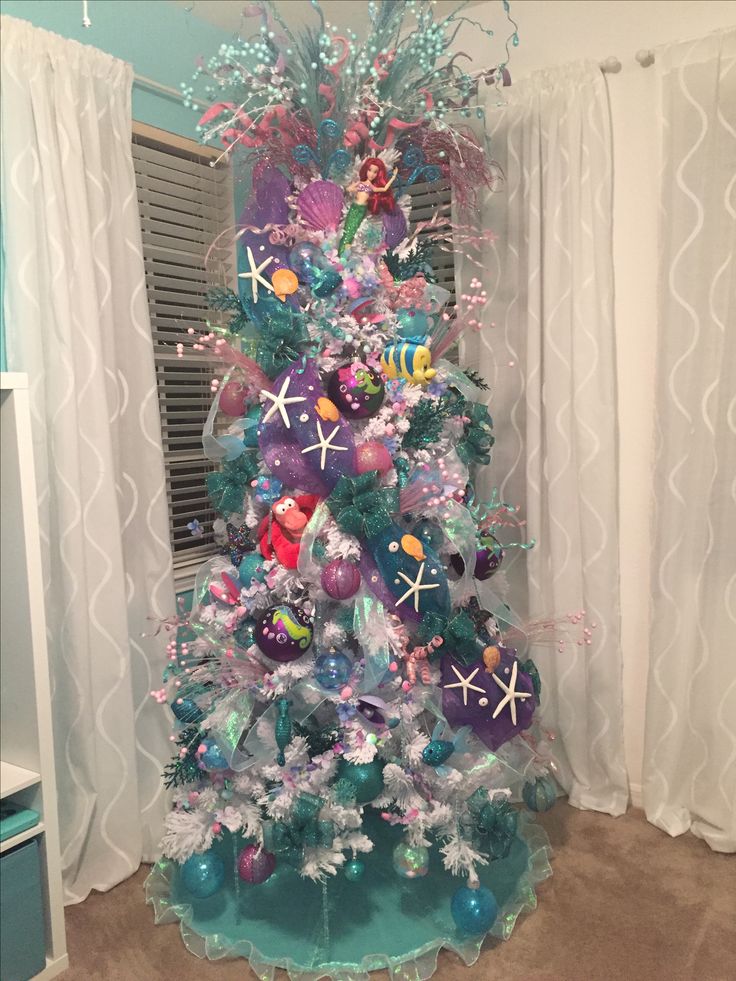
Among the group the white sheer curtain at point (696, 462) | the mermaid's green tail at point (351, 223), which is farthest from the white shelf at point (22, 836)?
the white sheer curtain at point (696, 462)

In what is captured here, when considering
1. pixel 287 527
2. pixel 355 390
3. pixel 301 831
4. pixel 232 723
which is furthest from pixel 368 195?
pixel 301 831

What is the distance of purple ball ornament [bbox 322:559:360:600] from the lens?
1690mm

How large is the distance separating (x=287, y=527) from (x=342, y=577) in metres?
0.18

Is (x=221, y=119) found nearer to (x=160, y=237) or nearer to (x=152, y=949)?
(x=160, y=237)

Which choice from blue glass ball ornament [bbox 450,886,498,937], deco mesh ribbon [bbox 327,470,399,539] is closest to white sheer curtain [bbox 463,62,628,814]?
blue glass ball ornament [bbox 450,886,498,937]

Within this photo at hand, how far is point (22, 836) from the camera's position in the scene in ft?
5.42

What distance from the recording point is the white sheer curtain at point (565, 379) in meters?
2.26

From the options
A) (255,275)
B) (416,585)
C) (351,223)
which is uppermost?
(351,223)

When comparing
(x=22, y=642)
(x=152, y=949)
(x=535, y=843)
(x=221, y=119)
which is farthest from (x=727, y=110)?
(x=152, y=949)

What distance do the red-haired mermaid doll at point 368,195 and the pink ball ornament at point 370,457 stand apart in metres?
0.48

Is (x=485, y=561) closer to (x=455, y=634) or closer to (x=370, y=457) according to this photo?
(x=455, y=634)

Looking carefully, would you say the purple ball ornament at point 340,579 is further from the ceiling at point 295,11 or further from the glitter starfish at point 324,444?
the ceiling at point 295,11

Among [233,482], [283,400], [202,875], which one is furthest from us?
[233,482]

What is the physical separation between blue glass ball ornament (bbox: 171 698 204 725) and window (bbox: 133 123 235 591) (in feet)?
2.18
